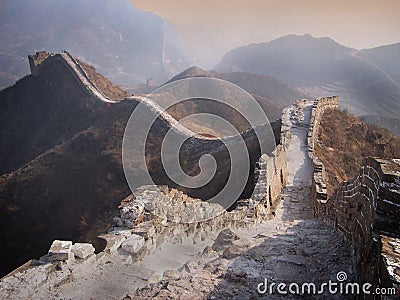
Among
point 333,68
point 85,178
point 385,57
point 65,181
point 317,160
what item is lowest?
point 65,181

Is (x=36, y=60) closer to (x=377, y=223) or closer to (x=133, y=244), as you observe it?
(x=133, y=244)

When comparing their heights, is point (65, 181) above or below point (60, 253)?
below

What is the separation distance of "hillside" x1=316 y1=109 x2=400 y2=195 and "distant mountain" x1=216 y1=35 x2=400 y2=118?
4472cm

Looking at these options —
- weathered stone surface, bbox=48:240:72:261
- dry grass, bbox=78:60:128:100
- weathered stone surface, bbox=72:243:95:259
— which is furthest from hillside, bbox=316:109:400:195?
dry grass, bbox=78:60:128:100

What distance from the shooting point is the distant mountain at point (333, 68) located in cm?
7975

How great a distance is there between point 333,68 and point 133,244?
4784 inches

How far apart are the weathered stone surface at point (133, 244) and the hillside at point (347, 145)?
1103cm

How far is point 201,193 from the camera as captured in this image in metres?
14.4

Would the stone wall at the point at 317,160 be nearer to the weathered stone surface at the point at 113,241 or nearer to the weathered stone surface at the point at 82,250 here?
the weathered stone surface at the point at 113,241

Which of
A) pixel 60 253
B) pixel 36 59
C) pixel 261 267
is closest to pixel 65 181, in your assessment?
pixel 60 253

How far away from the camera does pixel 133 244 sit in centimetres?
495

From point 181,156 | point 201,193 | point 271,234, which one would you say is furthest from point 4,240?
point 271,234

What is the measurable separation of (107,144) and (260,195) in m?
17.6

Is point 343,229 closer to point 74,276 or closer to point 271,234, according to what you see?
point 271,234
